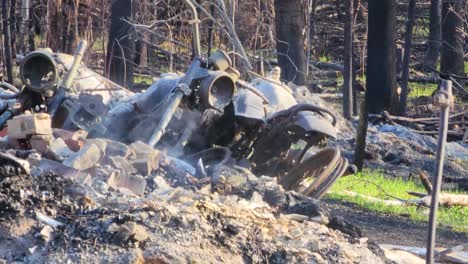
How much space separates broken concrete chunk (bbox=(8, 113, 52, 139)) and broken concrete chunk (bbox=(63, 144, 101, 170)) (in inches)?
16.9

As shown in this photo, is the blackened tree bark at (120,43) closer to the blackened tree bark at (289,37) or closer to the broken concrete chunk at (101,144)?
the blackened tree bark at (289,37)

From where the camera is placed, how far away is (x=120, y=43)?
19.2 m

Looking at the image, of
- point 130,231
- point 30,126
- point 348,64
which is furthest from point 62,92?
point 348,64

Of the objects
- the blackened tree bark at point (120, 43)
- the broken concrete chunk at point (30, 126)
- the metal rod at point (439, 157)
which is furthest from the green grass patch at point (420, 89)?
the metal rod at point (439, 157)

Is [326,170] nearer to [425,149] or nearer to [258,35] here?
[425,149]

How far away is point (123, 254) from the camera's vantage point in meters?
6.24

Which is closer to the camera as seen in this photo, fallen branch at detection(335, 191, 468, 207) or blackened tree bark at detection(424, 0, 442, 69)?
fallen branch at detection(335, 191, 468, 207)

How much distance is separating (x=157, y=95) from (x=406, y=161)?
7759 mm

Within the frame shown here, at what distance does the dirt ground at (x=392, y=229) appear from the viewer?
960 cm

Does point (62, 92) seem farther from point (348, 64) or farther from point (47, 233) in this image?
point (348, 64)

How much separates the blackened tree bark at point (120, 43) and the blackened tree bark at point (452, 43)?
9411 mm

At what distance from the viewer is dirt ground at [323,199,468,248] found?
31.5ft

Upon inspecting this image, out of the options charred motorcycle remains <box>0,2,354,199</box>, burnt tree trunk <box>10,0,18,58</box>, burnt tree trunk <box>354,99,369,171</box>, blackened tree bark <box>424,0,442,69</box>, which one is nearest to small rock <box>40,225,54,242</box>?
charred motorcycle remains <box>0,2,354,199</box>

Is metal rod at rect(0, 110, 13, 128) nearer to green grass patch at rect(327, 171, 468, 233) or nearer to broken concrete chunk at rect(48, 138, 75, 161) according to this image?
broken concrete chunk at rect(48, 138, 75, 161)
